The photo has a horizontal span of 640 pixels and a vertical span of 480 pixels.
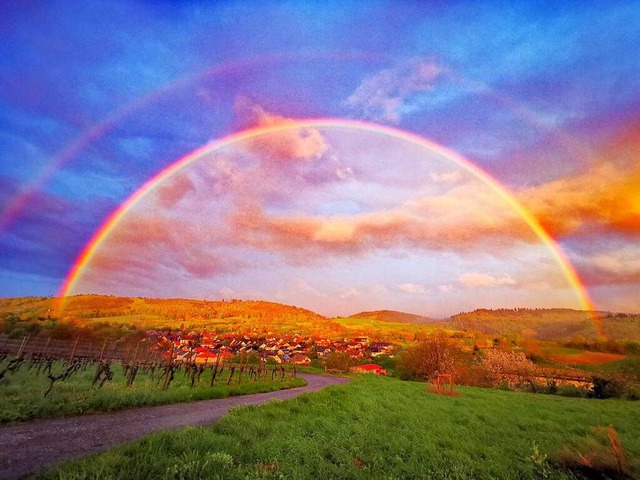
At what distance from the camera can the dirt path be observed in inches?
338

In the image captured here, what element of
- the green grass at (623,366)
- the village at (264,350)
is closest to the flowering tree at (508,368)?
the green grass at (623,366)

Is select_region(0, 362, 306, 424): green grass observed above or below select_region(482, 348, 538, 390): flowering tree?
above

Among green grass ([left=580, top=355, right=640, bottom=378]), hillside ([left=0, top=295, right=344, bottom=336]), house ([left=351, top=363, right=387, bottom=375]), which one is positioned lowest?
house ([left=351, top=363, right=387, bottom=375])

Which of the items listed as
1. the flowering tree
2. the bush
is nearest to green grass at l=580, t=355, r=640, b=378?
the flowering tree

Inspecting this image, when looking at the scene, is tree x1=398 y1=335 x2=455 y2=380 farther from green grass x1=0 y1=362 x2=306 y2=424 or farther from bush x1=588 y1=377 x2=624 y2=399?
green grass x1=0 y1=362 x2=306 y2=424

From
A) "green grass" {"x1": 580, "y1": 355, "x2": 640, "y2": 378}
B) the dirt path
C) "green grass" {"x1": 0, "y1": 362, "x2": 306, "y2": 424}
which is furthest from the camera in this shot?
"green grass" {"x1": 580, "y1": 355, "x2": 640, "y2": 378}

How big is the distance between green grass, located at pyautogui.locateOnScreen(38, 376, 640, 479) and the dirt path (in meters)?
2.30

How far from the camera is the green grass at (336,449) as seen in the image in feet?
24.0

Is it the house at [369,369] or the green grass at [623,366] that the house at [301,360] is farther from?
the green grass at [623,366]

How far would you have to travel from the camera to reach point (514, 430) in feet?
50.2

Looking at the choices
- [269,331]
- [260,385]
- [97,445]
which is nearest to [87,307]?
[269,331]

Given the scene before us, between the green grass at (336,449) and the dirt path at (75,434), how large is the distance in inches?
90.4

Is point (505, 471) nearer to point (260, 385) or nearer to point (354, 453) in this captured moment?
point (354, 453)

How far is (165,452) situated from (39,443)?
5494mm
